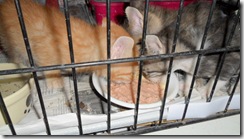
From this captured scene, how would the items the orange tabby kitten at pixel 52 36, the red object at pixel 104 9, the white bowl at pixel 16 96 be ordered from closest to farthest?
1. the white bowl at pixel 16 96
2. the orange tabby kitten at pixel 52 36
3. the red object at pixel 104 9

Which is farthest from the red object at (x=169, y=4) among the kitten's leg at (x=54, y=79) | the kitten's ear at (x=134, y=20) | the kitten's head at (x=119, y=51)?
the kitten's leg at (x=54, y=79)

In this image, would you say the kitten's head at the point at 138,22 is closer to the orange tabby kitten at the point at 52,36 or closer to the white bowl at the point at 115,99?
the orange tabby kitten at the point at 52,36

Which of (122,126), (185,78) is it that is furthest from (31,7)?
(185,78)

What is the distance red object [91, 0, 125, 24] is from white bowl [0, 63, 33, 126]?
0.51 m

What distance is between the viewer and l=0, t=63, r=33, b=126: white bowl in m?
0.84

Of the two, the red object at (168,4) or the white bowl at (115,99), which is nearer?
the white bowl at (115,99)

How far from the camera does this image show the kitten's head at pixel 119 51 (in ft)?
2.98

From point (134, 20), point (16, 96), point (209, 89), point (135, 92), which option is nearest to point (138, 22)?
point (134, 20)

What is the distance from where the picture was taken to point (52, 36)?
1.03 metres

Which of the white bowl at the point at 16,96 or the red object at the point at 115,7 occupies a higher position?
the red object at the point at 115,7

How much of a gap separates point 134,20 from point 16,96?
603 mm

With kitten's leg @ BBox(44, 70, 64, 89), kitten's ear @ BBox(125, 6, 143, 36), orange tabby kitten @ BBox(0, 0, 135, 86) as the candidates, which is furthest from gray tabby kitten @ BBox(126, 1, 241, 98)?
kitten's leg @ BBox(44, 70, 64, 89)

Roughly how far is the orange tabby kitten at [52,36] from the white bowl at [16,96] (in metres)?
0.11

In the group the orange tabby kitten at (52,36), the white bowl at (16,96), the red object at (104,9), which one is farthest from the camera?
the red object at (104,9)
